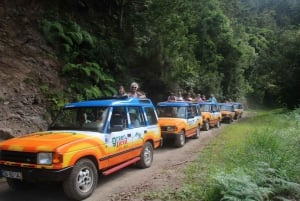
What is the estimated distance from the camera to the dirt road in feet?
21.5

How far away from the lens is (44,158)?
5.84 meters

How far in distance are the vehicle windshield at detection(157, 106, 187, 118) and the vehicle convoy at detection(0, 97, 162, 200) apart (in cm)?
415

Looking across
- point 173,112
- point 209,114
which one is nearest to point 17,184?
point 173,112

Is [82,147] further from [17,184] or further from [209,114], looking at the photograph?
[209,114]

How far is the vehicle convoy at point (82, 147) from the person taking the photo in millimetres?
5844

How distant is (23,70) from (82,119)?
18.7 ft

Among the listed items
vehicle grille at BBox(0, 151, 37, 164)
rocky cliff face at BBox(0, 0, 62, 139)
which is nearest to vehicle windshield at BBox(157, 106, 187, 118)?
rocky cliff face at BBox(0, 0, 62, 139)

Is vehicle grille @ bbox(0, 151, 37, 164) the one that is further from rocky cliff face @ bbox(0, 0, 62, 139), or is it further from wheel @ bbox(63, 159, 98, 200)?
rocky cliff face @ bbox(0, 0, 62, 139)

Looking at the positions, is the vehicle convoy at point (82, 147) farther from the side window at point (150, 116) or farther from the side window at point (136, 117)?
→ the side window at point (150, 116)

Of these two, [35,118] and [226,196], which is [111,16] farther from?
[226,196]

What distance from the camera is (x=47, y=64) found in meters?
13.2

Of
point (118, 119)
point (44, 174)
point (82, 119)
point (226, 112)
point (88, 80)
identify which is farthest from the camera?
point (226, 112)

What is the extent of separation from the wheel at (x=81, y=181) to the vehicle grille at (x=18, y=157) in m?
0.72

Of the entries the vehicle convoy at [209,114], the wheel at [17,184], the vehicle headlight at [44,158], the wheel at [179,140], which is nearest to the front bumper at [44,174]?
the vehicle headlight at [44,158]
